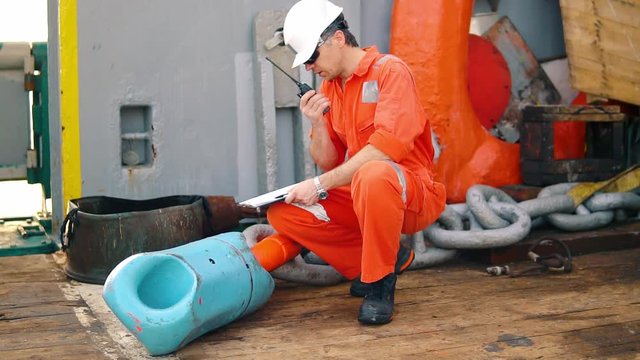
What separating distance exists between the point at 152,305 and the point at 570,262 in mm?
1850

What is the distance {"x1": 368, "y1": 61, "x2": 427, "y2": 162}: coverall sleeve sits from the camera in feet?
10.9

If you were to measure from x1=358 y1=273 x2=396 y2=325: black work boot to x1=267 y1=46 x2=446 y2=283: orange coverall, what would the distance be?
6cm

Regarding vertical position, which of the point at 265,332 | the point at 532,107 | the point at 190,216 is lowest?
the point at 265,332

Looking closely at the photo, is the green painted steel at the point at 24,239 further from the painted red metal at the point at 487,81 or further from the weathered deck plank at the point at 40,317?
the painted red metal at the point at 487,81

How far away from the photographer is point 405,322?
3342 mm

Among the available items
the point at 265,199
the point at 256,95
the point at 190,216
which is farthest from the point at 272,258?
the point at 256,95

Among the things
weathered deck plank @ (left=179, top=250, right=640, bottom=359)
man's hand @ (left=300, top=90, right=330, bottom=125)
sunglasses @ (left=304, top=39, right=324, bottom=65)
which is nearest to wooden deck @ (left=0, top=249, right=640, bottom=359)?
weathered deck plank @ (left=179, top=250, right=640, bottom=359)

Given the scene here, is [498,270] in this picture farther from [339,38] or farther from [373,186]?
[339,38]

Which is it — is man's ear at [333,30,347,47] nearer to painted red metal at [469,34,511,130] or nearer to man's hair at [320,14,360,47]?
man's hair at [320,14,360,47]

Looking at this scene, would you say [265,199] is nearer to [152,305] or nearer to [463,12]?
[152,305]

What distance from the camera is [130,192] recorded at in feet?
14.1

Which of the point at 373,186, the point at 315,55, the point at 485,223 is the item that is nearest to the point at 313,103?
the point at 315,55

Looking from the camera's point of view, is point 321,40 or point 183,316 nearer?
point 183,316

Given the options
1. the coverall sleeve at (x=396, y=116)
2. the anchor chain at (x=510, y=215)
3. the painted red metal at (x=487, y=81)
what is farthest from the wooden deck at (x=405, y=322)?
the painted red metal at (x=487, y=81)
